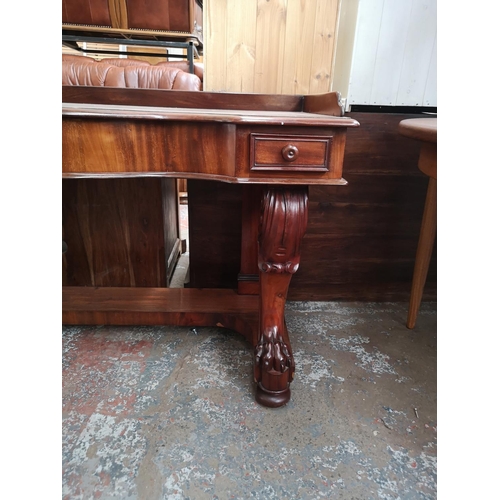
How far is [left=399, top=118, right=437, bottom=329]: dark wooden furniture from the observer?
94cm

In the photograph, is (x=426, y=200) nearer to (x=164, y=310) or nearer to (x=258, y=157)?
(x=258, y=157)

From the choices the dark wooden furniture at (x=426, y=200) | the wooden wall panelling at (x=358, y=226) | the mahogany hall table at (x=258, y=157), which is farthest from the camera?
the wooden wall panelling at (x=358, y=226)

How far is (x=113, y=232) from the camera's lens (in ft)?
4.76

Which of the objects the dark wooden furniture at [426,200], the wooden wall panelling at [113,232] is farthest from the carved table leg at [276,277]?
the wooden wall panelling at [113,232]

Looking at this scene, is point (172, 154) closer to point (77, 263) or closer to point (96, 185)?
point (96, 185)

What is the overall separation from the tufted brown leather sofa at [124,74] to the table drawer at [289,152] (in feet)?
4.47

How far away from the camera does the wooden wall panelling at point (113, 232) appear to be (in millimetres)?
1393

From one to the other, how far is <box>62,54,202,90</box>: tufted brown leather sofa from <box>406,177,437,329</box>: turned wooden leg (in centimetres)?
132

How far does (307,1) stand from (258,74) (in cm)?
30

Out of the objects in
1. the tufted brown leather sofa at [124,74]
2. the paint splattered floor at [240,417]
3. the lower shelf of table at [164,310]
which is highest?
the tufted brown leather sofa at [124,74]

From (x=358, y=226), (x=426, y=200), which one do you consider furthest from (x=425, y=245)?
(x=358, y=226)

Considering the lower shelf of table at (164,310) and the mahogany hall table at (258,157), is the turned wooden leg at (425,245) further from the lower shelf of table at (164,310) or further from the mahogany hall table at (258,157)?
the lower shelf of table at (164,310)

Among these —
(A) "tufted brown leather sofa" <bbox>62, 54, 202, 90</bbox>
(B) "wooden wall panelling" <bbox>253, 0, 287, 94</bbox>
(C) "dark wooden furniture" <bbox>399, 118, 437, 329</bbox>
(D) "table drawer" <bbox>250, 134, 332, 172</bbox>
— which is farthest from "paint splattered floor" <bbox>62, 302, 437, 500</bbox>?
(A) "tufted brown leather sofa" <bbox>62, 54, 202, 90</bbox>

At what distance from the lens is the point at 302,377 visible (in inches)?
43.4
